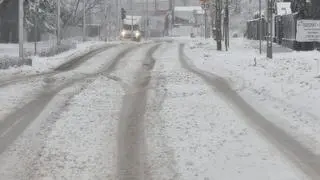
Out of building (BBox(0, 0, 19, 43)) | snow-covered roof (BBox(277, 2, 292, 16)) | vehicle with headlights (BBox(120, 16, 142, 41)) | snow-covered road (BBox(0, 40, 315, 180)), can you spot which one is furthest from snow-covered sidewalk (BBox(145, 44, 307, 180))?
vehicle with headlights (BBox(120, 16, 142, 41))

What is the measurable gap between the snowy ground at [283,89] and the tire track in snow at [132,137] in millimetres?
2781

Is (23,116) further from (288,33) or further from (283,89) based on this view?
(288,33)

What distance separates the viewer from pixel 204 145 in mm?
11359

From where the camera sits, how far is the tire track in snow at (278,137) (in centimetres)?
988

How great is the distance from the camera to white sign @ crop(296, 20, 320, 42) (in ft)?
120

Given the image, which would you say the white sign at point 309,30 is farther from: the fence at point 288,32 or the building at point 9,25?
the building at point 9,25

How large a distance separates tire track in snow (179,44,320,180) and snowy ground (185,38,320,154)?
0.61ft

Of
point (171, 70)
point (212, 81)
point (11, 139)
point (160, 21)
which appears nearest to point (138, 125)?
point (11, 139)

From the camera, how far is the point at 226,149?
11023 mm

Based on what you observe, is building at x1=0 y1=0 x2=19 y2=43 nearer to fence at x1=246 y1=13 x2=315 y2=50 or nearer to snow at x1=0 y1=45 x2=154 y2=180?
fence at x1=246 y1=13 x2=315 y2=50

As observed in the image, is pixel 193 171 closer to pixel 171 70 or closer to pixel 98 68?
pixel 171 70

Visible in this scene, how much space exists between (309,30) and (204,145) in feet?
89.5

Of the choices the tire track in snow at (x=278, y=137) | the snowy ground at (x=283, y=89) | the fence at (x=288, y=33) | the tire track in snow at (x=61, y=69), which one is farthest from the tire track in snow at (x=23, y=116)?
the fence at (x=288, y=33)

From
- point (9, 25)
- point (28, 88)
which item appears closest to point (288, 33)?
point (28, 88)
